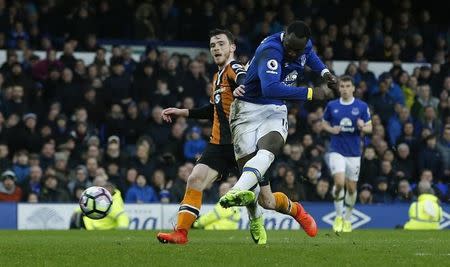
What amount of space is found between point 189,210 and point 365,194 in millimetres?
9633

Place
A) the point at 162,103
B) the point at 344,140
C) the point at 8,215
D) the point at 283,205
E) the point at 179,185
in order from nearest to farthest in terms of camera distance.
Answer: the point at 283,205 → the point at 344,140 → the point at 8,215 → the point at 179,185 → the point at 162,103

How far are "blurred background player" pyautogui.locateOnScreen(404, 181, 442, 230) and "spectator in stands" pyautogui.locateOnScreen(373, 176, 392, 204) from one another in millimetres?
1332

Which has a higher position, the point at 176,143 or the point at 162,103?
the point at 162,103

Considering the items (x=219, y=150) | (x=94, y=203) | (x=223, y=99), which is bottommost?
(x=94, y=203)

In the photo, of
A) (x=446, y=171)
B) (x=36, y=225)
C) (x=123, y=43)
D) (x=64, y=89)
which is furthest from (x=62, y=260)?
(x=123, y=43)

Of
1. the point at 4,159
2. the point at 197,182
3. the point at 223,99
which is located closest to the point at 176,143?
the point at 4,159

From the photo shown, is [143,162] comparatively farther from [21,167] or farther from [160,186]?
[21,167]

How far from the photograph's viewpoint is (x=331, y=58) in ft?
79.8

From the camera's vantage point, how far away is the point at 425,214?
19469 mm

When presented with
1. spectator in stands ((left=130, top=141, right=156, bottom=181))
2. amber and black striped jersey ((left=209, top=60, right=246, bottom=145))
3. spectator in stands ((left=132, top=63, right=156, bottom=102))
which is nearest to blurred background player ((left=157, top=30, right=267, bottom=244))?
amber and black striped jersey ((left=209, top=60, right=246, bottom=145))

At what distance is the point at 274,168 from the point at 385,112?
3.20m

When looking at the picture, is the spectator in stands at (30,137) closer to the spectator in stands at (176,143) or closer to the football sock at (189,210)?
the spectator in stands at (176,143)

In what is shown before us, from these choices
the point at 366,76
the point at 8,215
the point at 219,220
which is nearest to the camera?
the point at 8,215

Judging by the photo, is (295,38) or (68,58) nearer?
(295,38)
